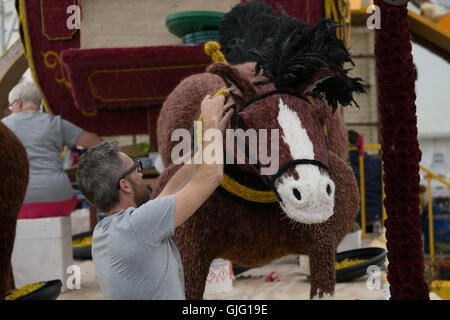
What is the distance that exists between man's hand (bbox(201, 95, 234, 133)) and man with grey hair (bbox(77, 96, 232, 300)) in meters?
0.08

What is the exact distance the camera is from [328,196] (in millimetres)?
1327

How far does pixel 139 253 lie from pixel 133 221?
0.08 metres

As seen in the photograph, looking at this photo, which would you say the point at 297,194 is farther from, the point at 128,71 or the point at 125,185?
the point at 128,71

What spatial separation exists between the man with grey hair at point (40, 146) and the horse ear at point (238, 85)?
6.49 ft

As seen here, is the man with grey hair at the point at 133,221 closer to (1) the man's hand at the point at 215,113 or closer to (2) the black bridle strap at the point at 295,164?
(1) the man's hand at the point at 215,113

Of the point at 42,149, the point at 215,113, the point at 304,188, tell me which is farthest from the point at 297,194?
the point at 42,149

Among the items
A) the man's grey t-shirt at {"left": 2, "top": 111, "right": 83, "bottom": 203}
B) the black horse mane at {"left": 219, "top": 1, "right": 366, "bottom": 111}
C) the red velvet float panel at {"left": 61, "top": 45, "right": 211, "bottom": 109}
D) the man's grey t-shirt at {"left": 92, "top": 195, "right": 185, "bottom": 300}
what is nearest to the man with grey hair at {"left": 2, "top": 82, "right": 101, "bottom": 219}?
the man's grey t-shirt at {"left": 2, "top": 111, "right": 83, "bottom": 203}

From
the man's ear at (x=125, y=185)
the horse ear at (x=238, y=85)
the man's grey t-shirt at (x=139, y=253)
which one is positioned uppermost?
the horse ear at (x=238, y=85)

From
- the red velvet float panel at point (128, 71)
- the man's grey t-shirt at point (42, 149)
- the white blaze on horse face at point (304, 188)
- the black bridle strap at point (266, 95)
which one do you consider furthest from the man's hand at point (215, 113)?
the man's grey t-shirt at point (42, 149)

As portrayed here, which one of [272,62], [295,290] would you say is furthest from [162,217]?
[295,290]

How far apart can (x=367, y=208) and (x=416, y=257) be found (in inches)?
184

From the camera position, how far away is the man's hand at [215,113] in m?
1.32

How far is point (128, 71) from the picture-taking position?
2.88 metres

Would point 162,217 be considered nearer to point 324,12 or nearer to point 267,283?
point 324,12
